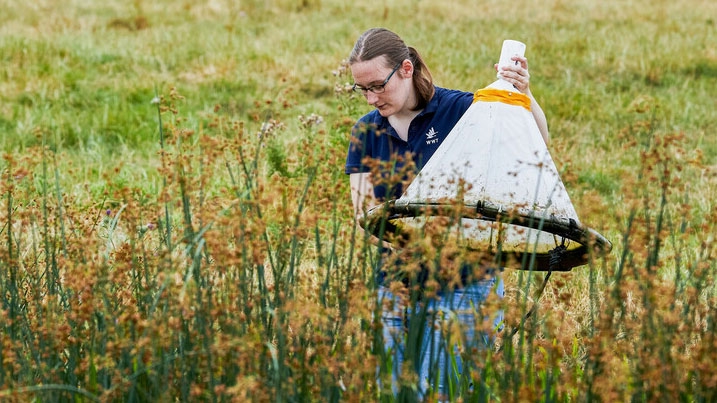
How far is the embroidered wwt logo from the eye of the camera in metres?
3.57

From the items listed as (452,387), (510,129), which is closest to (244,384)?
(452,387)

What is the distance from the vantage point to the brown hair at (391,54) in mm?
3539

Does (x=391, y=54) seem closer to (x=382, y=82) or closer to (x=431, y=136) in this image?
(x=382, y=82)

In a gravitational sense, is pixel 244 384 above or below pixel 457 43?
below

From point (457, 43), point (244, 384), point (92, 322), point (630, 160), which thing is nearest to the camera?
point (244, 384)

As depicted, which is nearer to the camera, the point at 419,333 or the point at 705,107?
the point at 419,333

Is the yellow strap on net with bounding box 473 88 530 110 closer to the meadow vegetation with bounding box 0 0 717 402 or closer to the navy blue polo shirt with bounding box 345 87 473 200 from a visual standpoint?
the meadow vegetation with bounding box 0 0 717 402

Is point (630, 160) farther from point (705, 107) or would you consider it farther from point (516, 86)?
point (516, 86)

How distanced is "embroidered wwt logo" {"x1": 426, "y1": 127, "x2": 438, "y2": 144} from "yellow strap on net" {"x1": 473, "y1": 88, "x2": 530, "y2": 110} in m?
0.81

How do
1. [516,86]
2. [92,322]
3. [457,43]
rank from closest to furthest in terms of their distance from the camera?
1. [92,322]
2. [516,86]
3. [457,43]

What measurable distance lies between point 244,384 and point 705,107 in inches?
306

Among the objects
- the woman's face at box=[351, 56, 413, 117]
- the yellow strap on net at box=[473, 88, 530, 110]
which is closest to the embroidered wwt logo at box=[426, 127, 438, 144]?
the woman's face at box=[351, 56, 413, 117]

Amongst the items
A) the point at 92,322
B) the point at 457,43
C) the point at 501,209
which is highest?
the point at 457,43

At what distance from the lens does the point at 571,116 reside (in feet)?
25.8
